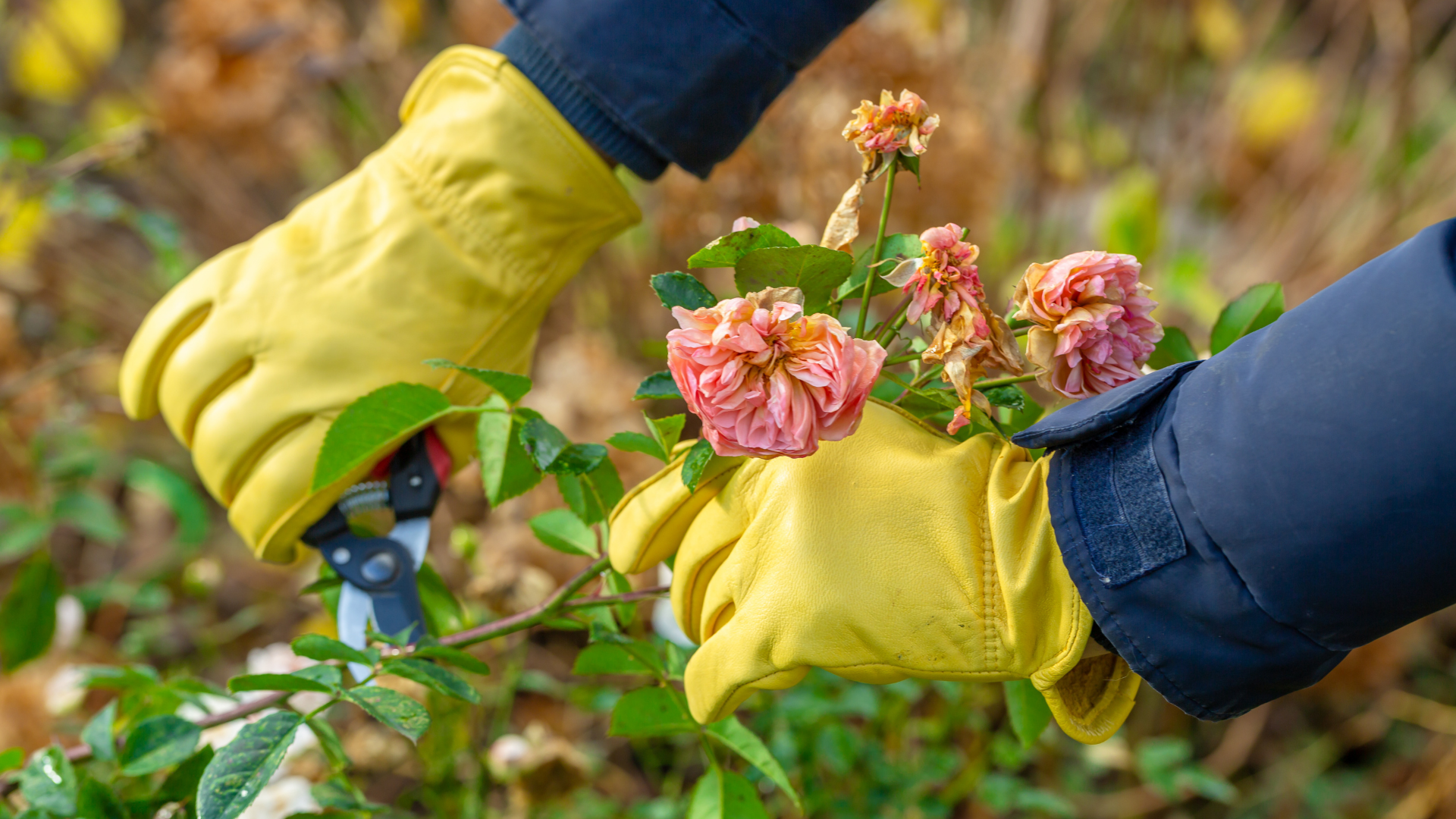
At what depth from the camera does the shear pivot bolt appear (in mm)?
752

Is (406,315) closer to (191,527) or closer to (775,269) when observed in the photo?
(775,269)

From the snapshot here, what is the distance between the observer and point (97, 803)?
1.95ft

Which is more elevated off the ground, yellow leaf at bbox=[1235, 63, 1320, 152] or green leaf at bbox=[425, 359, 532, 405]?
green leaf at bbox=[425, 359, 532, 405]

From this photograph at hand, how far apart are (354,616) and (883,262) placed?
0.57 m

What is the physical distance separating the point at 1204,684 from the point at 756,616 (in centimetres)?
27

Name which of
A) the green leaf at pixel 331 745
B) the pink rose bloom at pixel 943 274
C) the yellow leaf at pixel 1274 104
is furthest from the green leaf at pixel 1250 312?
the yellow leaf at pixel 1274 104

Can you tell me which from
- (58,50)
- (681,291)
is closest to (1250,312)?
(681,291)

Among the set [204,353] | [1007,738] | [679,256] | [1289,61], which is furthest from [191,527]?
[1289,61]

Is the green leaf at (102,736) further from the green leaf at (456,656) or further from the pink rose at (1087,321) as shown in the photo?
the pink rose at (1087,321)

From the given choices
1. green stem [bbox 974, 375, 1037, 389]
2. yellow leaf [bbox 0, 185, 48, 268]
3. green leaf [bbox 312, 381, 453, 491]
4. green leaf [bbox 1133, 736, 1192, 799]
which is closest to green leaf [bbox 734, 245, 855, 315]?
green stem [bbox 974, 375, 1037, 389]

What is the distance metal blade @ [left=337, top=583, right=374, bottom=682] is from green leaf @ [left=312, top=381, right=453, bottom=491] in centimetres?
19

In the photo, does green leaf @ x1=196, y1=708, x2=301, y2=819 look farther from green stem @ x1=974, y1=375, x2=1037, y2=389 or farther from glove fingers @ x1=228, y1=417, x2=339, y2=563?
green stem @ x1=974, y1=375, x2=1037, y2=389

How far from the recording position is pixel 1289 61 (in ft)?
9.71

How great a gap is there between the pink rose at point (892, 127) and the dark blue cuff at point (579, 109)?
0.44m
